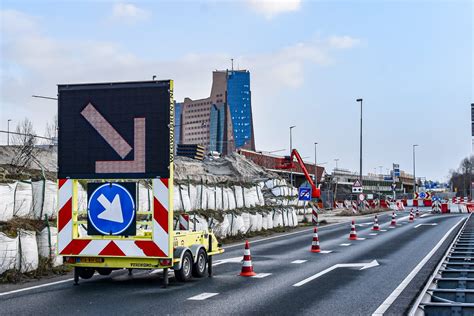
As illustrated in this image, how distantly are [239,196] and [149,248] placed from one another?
15132 mm

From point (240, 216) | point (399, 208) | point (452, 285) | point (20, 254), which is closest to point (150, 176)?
point (20, 254)

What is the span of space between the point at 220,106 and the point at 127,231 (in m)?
150

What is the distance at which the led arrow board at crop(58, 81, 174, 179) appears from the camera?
432 inches

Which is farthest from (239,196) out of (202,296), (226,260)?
(202,296)

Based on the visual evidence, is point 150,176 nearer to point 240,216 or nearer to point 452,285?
point 452,285

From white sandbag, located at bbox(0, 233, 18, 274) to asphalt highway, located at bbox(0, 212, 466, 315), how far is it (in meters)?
1.08

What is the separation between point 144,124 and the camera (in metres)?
11.1

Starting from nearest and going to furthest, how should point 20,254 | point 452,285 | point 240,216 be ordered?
point 452,285 → point 20,254 → point 240,216

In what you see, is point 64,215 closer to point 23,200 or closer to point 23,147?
point 23,200

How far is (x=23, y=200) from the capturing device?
13.4 m

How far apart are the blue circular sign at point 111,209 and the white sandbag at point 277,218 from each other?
59.8ft

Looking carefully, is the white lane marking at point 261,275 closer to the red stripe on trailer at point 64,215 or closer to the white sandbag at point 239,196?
the red stripe on trailer at point 64,215

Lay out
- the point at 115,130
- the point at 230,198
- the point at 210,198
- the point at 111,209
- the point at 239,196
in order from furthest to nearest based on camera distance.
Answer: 1. the point at 239,196
2. the point at 230,198
3. the point at 210,198
4. the point at 115,130
5. the point at 111,209

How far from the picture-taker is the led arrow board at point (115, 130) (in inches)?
432
